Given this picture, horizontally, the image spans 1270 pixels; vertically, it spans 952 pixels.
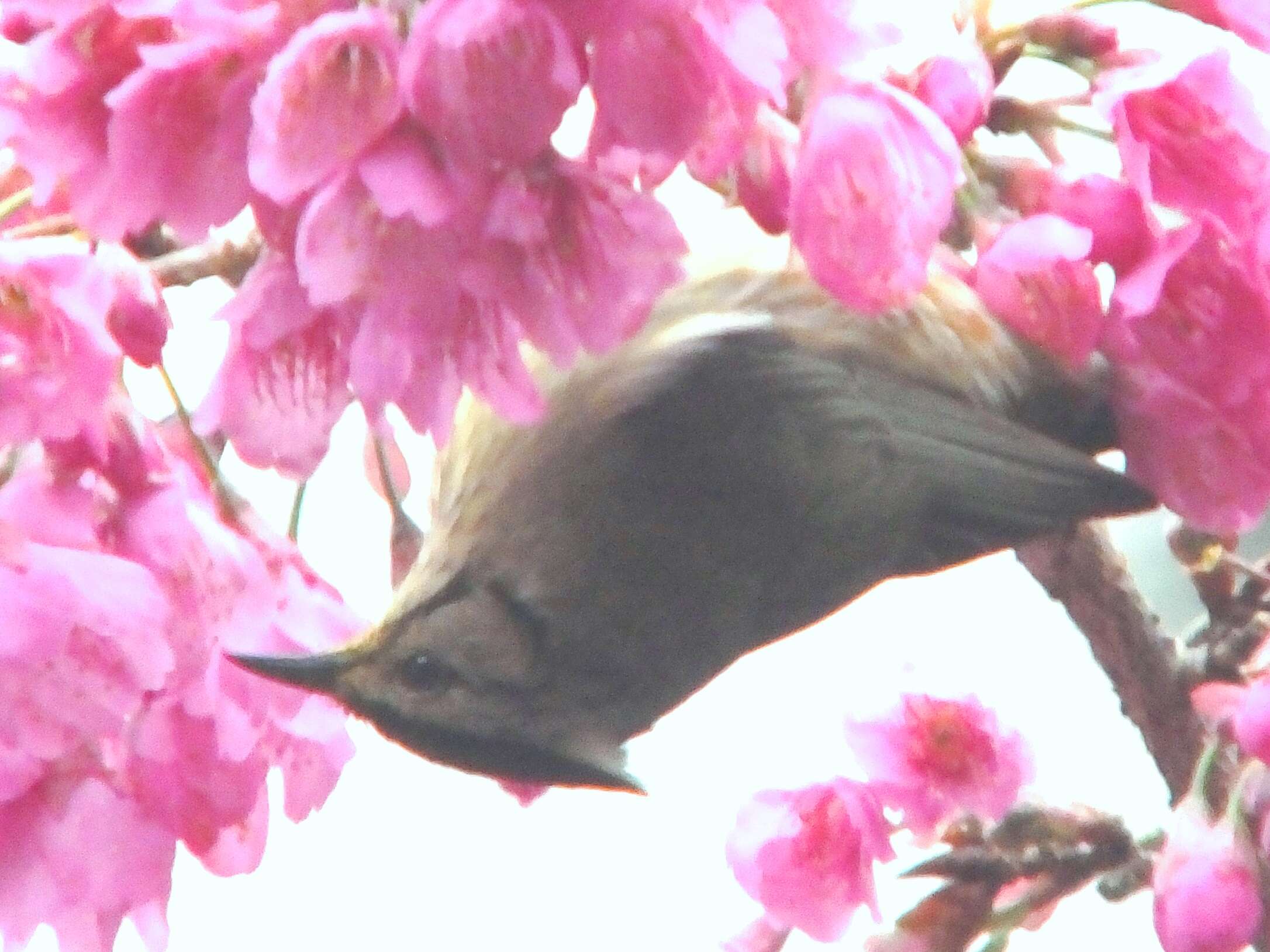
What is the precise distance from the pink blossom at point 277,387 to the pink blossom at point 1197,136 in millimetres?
225

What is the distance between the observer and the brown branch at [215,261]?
50 centimetres

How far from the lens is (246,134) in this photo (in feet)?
1.31

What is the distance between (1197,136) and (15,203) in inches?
13.0

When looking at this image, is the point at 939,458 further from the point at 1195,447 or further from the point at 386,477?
the point at 386,477

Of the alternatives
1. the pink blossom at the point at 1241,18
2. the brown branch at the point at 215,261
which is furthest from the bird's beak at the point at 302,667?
the pink blossom at the point at 1241,18

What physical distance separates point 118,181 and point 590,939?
36.6 inches

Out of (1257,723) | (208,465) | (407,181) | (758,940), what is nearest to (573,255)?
(407,181)

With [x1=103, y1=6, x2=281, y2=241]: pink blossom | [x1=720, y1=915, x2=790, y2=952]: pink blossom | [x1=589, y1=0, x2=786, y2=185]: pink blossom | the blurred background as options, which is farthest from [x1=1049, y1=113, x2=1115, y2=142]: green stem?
the blurred background

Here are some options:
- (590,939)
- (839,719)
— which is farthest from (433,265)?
(590,939)

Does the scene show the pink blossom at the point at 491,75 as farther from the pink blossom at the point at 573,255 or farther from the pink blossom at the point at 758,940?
the pink blossom at the point at 758,940

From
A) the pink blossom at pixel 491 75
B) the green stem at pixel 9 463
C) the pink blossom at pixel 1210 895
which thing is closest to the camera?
the pink blossom at pixel 491 75

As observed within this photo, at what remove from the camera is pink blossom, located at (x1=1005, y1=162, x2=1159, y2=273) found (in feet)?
1.52

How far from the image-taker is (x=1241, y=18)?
481 mm

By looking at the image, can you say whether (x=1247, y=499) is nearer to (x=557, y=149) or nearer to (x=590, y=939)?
(x=557, y=149)
